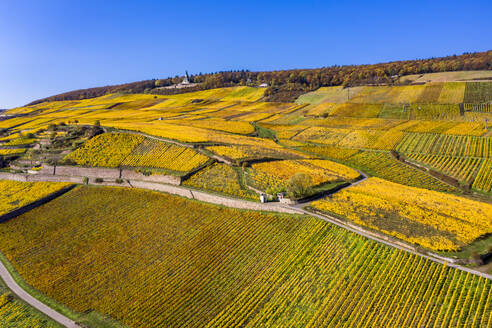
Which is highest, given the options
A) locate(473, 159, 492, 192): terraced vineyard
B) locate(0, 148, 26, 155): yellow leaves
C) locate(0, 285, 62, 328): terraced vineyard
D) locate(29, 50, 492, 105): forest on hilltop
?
locate(29, 50, 492, 105): forest on hilltop

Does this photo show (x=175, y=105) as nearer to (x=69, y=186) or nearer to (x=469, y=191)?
(x=69, y=186)

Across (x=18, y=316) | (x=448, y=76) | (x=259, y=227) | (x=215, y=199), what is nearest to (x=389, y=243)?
(x=259, y=227)

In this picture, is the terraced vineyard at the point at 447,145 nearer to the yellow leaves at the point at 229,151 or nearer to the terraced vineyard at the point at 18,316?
the yellow leaves at the point at 229,151

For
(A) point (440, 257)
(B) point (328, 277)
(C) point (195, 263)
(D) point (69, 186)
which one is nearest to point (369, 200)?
(A) point (440, 257)

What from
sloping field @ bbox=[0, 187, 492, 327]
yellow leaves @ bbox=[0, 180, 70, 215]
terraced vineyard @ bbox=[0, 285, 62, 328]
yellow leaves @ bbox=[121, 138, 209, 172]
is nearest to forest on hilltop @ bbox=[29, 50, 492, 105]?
yellow leaves @ bbox=[121, 138, 209, 172]

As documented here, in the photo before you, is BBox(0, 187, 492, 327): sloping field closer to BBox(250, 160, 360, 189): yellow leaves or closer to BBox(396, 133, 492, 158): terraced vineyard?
BBox(250, 160, 360, 189): yellow leaves

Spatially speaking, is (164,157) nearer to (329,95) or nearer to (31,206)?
(31,206)

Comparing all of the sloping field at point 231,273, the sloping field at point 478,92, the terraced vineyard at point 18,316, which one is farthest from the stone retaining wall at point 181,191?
the sloping field at point 478,92
